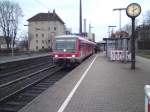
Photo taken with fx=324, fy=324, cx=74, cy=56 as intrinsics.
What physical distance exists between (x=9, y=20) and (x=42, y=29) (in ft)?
158

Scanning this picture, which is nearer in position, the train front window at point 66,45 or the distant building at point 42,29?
the train front window at point 66,45

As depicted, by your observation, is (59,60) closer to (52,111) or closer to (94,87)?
(94,87)

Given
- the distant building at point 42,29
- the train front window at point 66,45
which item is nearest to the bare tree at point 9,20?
the distant building at point 42,29

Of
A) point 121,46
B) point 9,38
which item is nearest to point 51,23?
point 9,38

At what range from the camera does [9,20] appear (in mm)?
85688

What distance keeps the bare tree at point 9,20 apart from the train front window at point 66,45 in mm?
58954

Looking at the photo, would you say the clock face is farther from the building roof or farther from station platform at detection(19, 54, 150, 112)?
the building roof

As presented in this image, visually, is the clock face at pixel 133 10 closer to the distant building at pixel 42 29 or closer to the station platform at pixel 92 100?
the station platform at pixel 92 100

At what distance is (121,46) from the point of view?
3472 cm

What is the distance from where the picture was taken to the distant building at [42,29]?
129 metres

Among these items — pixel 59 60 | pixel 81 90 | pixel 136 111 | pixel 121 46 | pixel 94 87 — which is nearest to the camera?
pixel 136 111

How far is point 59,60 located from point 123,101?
18.6 meters

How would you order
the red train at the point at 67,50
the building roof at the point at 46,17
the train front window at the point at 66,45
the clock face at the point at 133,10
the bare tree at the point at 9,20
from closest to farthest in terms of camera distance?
the clock face at the point at 133,10 → the red train at the point at 67,50 → the train front window at the point at 66,45 → the bare tree at the point at 9,20 → the building roof at the point at 46,17

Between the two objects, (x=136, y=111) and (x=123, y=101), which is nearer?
(x=136, y=111)
